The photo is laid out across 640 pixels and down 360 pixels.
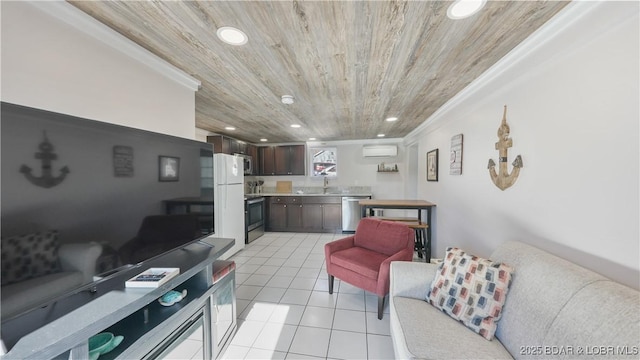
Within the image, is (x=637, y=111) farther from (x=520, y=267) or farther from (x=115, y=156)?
(x=115, y=156)

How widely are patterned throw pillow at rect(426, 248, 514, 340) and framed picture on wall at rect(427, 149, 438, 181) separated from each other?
6.80 ft

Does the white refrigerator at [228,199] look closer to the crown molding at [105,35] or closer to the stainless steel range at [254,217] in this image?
the stainless steel range at [254,217]

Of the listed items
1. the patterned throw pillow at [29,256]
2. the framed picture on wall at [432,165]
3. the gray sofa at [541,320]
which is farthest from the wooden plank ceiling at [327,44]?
the gray sofa at [541,320]

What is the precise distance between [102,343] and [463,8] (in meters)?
2.38

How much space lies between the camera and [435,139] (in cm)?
338

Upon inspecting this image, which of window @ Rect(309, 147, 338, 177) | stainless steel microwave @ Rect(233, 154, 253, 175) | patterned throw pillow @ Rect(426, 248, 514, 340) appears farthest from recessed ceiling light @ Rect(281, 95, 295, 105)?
window @ Rect(309, 147, 338, 177)

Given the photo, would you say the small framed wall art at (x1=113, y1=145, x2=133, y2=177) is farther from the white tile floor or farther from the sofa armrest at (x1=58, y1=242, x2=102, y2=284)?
the white tile floor

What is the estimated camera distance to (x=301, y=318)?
6.61ft

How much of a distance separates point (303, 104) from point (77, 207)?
226cm

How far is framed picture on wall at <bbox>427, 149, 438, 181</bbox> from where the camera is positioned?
3293 mm

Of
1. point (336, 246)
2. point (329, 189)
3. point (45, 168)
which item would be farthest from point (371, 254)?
point (329, 189)

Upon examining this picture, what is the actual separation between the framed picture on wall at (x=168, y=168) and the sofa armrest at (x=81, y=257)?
466 millimetres

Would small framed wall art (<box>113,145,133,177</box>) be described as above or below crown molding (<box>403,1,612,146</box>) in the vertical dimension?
below

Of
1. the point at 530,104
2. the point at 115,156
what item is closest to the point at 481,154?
Answer: the point at 530,104
